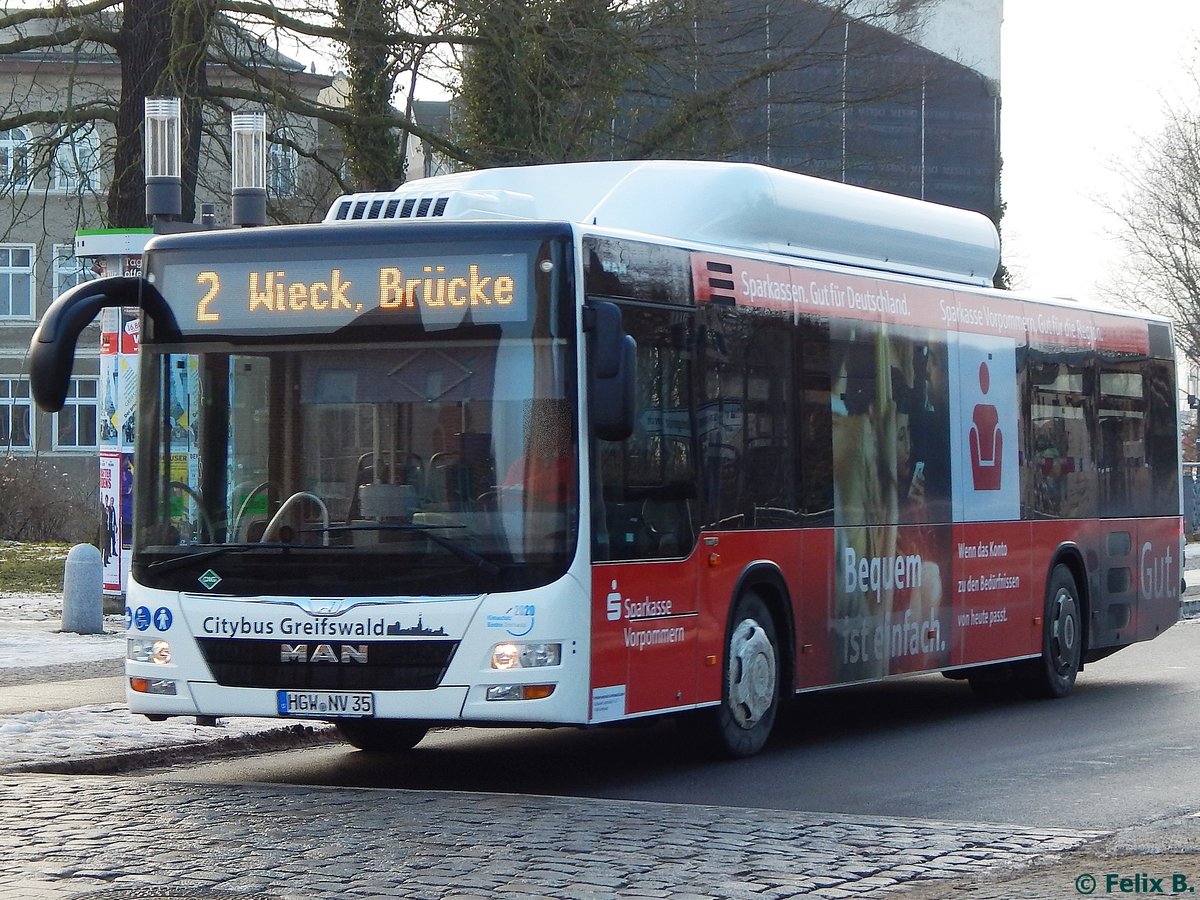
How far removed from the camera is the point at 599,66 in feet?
75.5

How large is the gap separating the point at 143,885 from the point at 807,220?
21.3 ft

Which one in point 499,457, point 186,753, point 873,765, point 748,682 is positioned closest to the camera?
point 499,457

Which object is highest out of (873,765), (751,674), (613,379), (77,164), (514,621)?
(77,164)

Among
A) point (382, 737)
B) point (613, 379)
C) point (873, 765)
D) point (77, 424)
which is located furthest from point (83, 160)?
point (77, 424)

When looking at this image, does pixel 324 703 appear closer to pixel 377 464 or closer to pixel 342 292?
pixel 377 464

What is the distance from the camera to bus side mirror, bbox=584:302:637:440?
9.44m

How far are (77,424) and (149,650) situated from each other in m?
43.6

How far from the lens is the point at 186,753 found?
11.5 meters

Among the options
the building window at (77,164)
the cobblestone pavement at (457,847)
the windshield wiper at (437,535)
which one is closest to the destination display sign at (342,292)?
the windshield wiper at (437,535)

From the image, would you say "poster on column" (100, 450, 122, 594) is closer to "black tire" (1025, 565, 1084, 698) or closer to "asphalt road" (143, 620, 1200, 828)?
"asphalt road" (143, 620, 1200, 828)

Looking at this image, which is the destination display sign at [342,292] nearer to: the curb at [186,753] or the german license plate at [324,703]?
the german license plate at [324,703]

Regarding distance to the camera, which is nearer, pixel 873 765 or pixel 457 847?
pixel 457 847

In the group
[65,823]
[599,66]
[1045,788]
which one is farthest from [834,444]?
[599,66]

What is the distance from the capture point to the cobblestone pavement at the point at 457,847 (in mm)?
7199
